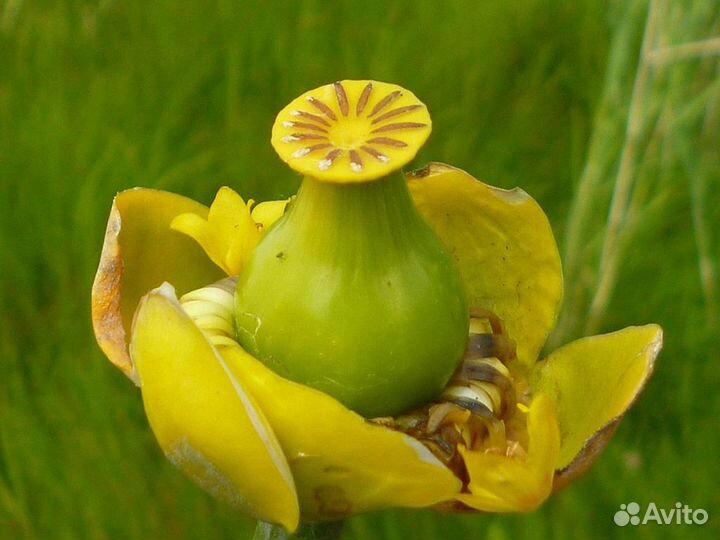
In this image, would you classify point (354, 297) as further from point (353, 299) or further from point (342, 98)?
point (342, 98)

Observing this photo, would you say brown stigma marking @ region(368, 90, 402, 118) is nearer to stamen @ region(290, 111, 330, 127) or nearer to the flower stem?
stamen @ region(290, 111, 330, 127)

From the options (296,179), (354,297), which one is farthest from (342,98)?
(296,179)

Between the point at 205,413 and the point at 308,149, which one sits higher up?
the point at 308,149

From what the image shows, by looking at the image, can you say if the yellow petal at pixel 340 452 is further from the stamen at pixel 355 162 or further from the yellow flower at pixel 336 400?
the stamen at pixel 355 162

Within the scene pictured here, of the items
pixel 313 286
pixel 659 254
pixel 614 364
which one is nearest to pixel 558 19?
pixel 659 254

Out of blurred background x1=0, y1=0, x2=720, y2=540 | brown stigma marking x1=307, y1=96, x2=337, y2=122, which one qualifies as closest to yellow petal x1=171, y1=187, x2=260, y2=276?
brown stigma marking x1=307, y1=96, x2=337, y2=122

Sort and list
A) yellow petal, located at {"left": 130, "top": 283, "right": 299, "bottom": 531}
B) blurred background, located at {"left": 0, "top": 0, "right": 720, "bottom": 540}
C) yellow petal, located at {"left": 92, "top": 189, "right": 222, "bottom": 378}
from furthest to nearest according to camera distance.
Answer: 1. blurred background, located at {"left": 0, "top": 0, "right": 720, "bottom": 540}
2. yellow petal, located at {"left": 92, "top": 189, "right": 222, "bottom": 378}
3. yellow petal, located at {"left": 130, "top": 283, "right": 299, "bottom": 531}

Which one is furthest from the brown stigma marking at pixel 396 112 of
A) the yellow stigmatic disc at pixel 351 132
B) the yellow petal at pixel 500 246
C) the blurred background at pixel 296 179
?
the blurred background at pixel 296 179
